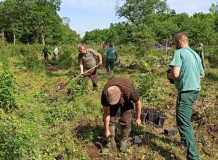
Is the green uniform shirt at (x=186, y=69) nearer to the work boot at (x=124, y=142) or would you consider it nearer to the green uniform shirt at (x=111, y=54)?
the work boot at (x=124, y=142)

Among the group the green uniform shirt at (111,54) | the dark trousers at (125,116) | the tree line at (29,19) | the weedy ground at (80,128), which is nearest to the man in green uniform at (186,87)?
the weedy ground at (80,128)

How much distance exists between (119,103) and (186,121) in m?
1.01

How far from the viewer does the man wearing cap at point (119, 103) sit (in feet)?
17.1

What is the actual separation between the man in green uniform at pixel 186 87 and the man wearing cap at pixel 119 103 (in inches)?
24.6

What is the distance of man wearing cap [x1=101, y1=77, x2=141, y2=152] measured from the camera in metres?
5.21

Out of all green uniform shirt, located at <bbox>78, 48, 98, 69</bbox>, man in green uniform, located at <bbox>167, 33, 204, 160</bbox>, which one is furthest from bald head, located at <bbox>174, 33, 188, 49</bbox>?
green uniform shirt, located at <bbox>78, 48, 98, 69</bbox>

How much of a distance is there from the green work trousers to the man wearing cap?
0.65 m

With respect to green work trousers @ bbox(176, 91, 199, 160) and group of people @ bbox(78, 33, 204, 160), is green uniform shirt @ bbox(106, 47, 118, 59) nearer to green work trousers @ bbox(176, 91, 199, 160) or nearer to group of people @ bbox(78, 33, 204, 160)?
group of people @ bbox(78, 33, 204, 160)

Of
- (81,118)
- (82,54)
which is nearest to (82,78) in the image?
(82,54)

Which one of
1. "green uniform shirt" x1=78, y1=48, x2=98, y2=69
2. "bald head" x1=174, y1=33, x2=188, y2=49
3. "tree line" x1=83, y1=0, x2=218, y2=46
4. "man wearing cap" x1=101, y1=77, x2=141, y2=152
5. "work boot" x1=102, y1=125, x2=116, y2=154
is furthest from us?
"tree line" x1=83, y1=0, x2=218, y2=46

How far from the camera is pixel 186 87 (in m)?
5.20

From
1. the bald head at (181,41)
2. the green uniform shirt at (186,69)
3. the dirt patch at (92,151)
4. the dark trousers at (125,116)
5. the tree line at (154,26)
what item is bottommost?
the dirt patch at (92,151)

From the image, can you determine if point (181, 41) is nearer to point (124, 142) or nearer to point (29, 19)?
point (124, 142)

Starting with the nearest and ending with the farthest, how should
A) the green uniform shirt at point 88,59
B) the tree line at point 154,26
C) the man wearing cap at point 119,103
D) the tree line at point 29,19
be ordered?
the man wearing cap at point 119,103 → the green uniform shirt at point 88,59 → the tree line at point 154,26 → the tree line at point 29,19
